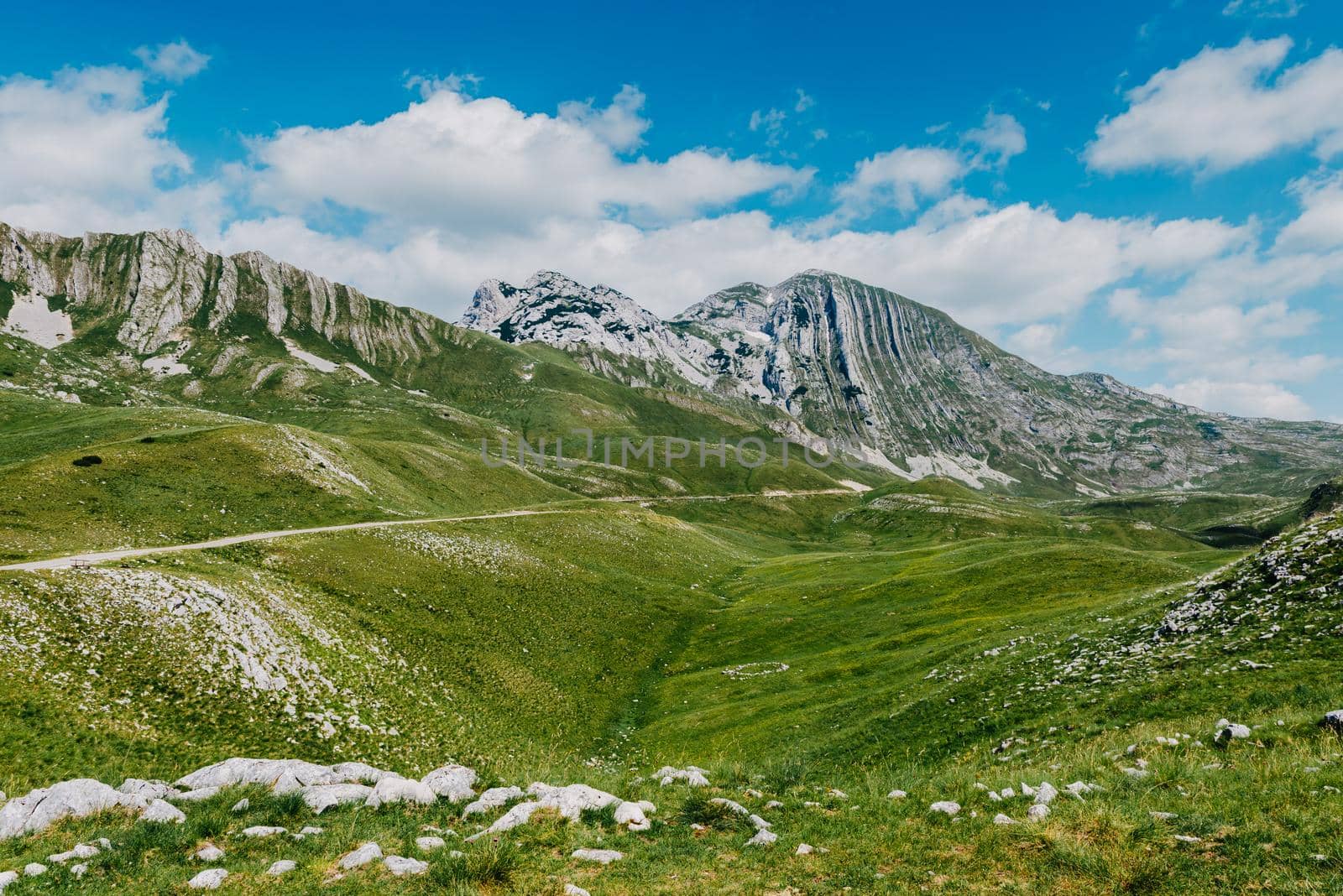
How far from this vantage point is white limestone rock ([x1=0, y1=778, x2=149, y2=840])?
46.8ft

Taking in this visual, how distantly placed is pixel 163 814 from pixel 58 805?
287 centimetres

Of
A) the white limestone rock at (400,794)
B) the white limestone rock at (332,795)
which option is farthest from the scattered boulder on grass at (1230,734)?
the white limestone rock at (332,795)

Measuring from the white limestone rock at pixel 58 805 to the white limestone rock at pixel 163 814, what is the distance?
987 millimetres

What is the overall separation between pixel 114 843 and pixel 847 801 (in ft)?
56.0

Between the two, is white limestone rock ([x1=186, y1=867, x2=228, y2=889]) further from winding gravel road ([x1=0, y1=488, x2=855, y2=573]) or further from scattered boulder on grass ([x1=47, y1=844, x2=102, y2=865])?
winding gravel road ([x1=0, y1=488, x2=855, y2=573])

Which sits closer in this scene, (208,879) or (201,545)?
(208,879)

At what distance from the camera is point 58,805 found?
49.1 feet

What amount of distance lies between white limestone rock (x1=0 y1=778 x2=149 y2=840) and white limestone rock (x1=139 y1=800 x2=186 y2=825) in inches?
38.9

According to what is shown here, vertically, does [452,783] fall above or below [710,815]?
below

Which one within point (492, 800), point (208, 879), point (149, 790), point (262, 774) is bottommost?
point (149, 790)

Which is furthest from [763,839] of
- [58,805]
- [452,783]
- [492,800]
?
[58,805]

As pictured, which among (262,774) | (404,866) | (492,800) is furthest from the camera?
(262,774)

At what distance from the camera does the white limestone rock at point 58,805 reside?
1427cm

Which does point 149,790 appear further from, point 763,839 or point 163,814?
point 763,839
